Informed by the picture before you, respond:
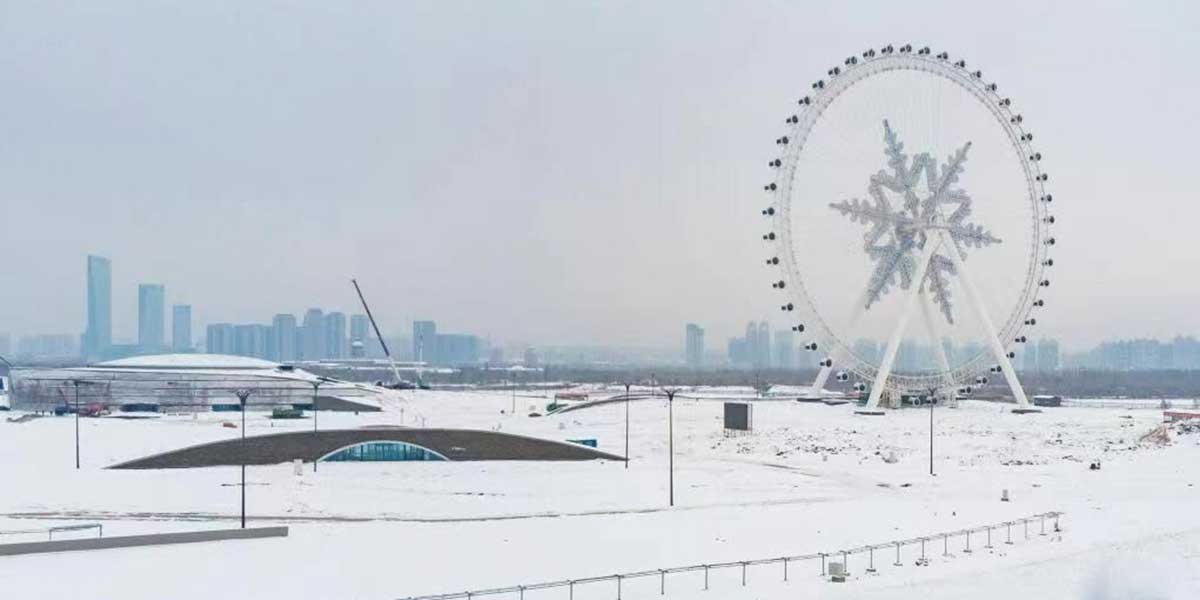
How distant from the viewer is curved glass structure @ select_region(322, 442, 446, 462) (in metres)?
65.7

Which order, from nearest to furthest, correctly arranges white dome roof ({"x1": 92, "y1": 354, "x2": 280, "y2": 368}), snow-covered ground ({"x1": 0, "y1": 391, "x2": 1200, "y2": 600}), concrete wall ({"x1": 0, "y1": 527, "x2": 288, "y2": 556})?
1. snow-covered ground ({"x1": 0, "y1": 391, "x2": 1200, "y2": 600})
2. concrete wall ({"x1": 0, "y1": 527, "x2": 288, "y2": 556})
3. white dome roof ({"x1": 92, "y1": 354, "x2": 280, "y2": 368})

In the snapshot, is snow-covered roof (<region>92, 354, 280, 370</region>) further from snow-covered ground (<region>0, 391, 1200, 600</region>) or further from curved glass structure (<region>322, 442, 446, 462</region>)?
curved glass structure (<region>322, 442, 446, 462</region>)

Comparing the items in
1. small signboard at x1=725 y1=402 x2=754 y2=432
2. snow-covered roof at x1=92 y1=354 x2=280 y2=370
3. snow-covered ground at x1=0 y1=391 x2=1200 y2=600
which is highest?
snow-covered roof at x1=92 y1=354 x2=280 y2=370

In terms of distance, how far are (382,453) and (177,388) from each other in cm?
7631

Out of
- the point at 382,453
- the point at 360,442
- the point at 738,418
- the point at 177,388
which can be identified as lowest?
the point at 382,453

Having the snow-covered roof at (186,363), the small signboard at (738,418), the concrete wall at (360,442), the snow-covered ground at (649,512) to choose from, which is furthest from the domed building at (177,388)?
the concrete wall at (360,442)

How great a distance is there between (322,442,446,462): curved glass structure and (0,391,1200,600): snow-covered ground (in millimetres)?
1548

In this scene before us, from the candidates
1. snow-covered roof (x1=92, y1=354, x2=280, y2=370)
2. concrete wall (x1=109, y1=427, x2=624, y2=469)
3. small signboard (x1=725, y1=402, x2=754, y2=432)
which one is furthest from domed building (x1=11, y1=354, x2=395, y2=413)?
concrete wall (x1=109, y1=427, x2=624, y2=469)

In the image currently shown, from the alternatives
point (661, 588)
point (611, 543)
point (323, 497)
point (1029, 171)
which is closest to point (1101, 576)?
point (661, 588)

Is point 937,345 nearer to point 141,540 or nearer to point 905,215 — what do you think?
point 905,215

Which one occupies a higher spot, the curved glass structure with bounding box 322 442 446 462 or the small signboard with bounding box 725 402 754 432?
the small signboard with bounding box 725 402 754 432

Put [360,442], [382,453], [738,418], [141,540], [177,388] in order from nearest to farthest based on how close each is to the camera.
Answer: [141,540] → [360,442] → [382,453] → [738,418] → [177,388]

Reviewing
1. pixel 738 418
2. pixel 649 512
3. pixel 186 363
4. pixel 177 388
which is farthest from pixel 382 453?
pixel 186 363

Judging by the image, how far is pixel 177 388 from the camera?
433ft
